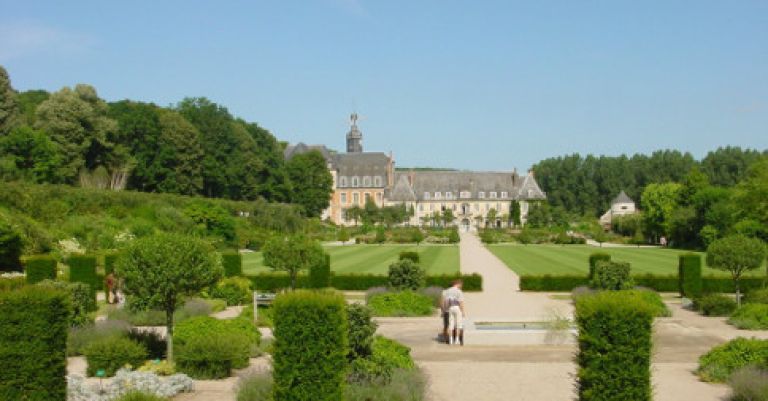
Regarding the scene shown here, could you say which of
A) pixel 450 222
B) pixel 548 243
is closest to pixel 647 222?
pixel 548 243

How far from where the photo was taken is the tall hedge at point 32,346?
805 cm

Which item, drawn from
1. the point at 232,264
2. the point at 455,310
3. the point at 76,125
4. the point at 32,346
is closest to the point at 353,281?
the point at 232,264

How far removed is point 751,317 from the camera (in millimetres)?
16109

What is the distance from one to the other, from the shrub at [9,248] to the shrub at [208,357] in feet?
54.3

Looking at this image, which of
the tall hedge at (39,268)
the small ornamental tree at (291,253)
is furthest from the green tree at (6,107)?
the small ornamental tree at (291,253)

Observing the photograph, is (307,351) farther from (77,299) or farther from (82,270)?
(82,270)

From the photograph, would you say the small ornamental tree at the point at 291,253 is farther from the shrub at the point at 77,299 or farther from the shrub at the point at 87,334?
the shrub at the point at 87,334

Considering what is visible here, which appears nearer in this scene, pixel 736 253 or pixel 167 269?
pixel 167 269

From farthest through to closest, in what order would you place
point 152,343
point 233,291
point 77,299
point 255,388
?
point 233,291, point 77,299, point 152,343, point 255,388

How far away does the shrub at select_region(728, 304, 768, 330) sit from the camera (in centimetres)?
1573

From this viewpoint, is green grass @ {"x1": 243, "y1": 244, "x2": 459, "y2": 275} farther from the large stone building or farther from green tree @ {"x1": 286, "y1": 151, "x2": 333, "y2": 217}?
the large stone building

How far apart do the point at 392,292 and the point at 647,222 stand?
4101cm

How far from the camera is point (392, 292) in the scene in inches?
772

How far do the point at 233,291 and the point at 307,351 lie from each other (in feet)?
43.9
